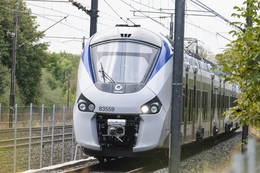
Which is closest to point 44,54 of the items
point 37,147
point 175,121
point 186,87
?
point 37,147

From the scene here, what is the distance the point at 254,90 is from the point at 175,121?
179 centimetres

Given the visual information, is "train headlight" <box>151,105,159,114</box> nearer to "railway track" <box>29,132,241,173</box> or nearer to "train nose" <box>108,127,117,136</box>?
"train nose" <box>108,127,117,136</box>

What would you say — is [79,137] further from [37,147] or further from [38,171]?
[37,147]

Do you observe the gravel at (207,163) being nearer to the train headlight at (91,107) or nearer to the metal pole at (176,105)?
the metal pole at (176,105)

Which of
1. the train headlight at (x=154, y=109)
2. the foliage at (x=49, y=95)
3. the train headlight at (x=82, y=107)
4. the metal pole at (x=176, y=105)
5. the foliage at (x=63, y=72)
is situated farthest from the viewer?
the foliage at (x=63, y=72)

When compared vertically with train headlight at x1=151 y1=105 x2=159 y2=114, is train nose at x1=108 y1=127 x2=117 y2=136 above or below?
below

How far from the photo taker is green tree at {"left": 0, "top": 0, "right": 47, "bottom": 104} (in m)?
51.8

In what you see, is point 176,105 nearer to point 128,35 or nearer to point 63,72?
point 128,35

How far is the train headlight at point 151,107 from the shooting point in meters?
14.3

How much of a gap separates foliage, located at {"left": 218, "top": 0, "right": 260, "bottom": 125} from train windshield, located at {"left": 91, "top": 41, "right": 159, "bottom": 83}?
2978 millimetres

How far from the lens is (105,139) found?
1439cm

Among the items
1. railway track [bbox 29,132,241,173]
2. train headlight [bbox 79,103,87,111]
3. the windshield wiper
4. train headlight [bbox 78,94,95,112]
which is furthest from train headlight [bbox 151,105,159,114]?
railway track [bbox 29,132,241,173]

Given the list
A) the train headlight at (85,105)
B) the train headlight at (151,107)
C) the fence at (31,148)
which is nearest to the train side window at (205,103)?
the fence at (31,148)

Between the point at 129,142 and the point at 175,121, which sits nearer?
the point at 175,121
